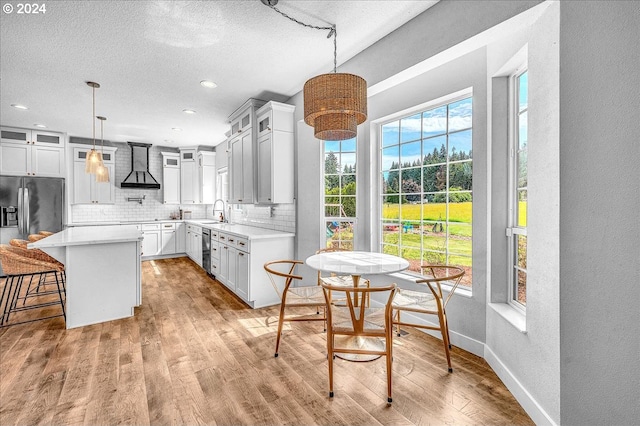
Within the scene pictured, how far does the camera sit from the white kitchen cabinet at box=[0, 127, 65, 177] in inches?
205

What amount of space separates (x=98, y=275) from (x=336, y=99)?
10.4ft

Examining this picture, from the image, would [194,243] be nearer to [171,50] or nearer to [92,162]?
[92,162]

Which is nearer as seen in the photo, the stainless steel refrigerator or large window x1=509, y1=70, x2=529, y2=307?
large window x1=509, y1=70, x2=529, y2=307

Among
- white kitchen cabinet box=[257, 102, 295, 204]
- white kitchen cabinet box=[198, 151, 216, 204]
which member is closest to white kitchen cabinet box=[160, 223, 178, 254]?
white kitchen cabinet box=[198, 151, 216, 204]

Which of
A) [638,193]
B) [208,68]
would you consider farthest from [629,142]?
[208,68]

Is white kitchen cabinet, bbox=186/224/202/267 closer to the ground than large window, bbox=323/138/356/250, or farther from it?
closer to the ground

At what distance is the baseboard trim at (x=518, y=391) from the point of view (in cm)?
164

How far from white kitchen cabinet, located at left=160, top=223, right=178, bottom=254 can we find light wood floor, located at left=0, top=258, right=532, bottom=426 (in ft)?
12.0

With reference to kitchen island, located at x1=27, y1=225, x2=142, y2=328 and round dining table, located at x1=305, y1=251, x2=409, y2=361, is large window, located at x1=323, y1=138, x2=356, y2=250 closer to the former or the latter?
round dining table, located at x1=305, y1=251, x2=409, y2=361

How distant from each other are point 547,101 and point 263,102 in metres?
3.45

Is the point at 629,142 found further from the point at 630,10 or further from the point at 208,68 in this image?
the point at 208,68

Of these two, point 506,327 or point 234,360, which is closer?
point 506,327

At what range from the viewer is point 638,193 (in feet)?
4.41

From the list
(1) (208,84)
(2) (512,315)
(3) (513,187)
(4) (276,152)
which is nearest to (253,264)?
(4) (276,152)
